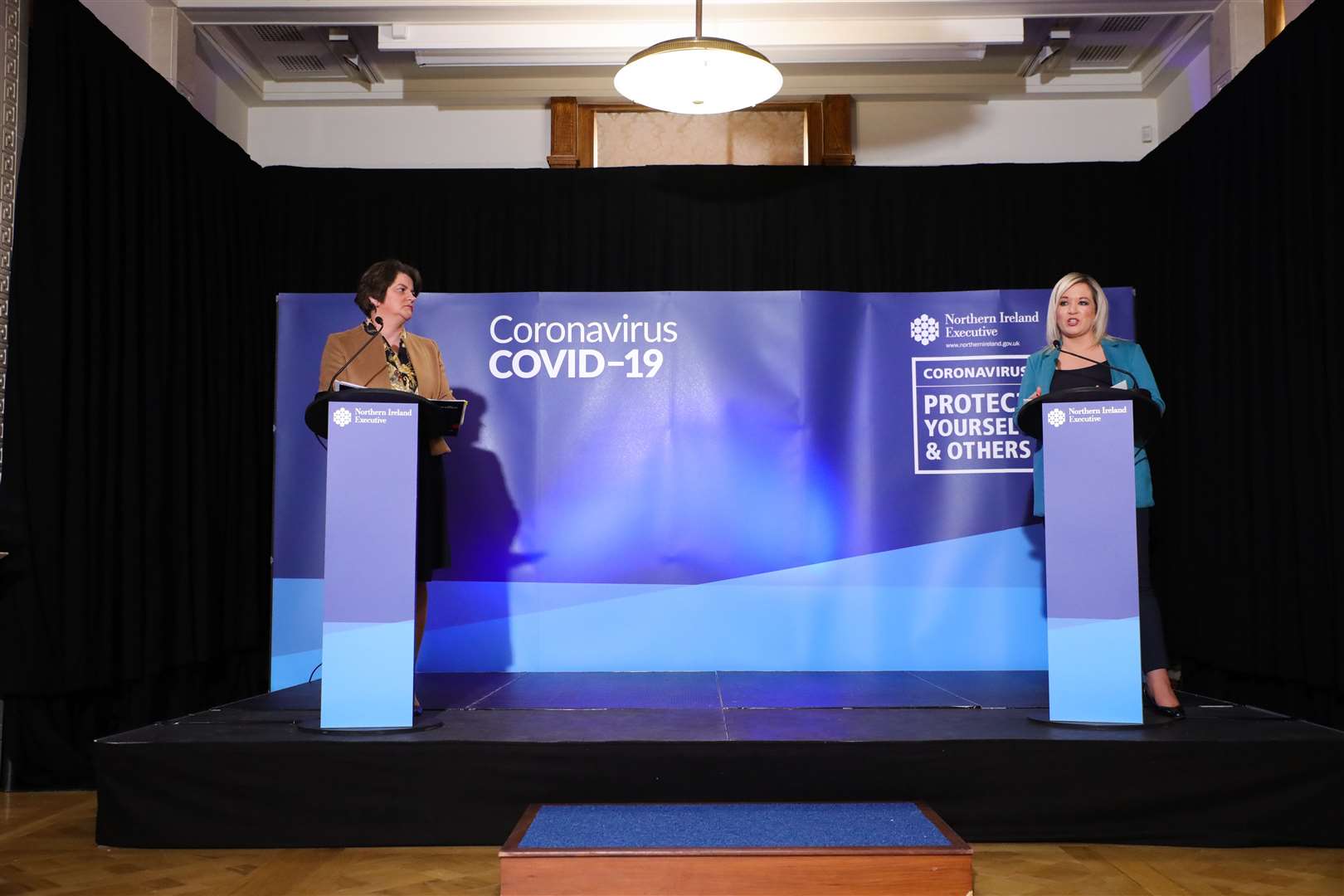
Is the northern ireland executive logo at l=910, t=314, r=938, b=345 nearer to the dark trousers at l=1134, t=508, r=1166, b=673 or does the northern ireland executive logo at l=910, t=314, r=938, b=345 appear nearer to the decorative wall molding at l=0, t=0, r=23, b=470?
the dark trousers at l=1134, t=508, r=1166, b=673

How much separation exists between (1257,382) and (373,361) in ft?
10.9

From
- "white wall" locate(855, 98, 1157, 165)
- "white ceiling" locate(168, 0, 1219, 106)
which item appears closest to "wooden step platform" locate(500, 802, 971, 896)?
"white ceiling" locate(168, 0, 1219, 106)

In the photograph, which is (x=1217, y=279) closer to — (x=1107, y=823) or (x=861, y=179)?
(x=861, y=179)

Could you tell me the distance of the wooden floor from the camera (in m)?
2.39

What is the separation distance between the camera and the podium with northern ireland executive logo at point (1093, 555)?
2773 mm

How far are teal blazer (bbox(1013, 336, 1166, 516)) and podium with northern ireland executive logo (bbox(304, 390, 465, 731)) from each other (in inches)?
72.8

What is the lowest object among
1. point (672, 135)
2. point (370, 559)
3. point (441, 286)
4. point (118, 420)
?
point (370, 559)

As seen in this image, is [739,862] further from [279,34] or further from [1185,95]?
[1185,95]

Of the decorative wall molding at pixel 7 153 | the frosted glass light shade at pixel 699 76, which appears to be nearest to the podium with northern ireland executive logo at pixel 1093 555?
the frosted glass light shade at pixel 699 76

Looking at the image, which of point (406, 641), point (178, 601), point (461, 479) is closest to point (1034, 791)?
point (406, 641)

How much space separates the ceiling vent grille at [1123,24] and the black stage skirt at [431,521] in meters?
3.96

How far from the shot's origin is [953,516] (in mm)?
4387

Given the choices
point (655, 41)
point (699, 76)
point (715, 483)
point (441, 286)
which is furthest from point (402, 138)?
point (715, 483)

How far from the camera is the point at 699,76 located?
13.0 feet
